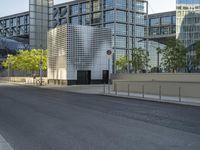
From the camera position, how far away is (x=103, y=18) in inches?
4006

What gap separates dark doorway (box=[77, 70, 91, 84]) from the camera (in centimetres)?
4956

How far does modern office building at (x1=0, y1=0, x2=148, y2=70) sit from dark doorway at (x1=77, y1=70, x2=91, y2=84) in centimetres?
→ 4487

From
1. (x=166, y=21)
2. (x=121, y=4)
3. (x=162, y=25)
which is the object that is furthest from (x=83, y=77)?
(x=162, y=25)

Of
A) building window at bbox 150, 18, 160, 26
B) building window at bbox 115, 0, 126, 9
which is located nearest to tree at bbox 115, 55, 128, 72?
building window at bbox 115, 0, 126, 9

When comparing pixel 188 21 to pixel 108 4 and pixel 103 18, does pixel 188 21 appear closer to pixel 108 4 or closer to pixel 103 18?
pixel 108 4

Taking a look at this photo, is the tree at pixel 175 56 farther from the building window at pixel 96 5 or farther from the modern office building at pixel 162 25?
the modern office building at pixel 162 25

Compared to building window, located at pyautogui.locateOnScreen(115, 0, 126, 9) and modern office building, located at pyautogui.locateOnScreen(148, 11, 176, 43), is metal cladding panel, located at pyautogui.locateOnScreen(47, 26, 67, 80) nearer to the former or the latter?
building window, located at pyautogui.locateOnScreen(115, 0, 126, 9)

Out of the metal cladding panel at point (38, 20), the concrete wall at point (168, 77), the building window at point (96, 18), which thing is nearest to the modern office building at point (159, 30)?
the building window at point (96, 18)

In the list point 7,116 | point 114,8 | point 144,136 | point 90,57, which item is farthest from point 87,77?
point 114,8

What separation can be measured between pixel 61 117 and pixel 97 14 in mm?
93315

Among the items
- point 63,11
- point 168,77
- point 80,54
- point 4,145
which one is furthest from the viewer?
point 63,11

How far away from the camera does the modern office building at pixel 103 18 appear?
328ft

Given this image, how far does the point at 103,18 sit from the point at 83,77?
178 ft

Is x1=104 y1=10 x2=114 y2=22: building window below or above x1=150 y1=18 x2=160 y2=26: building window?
above
